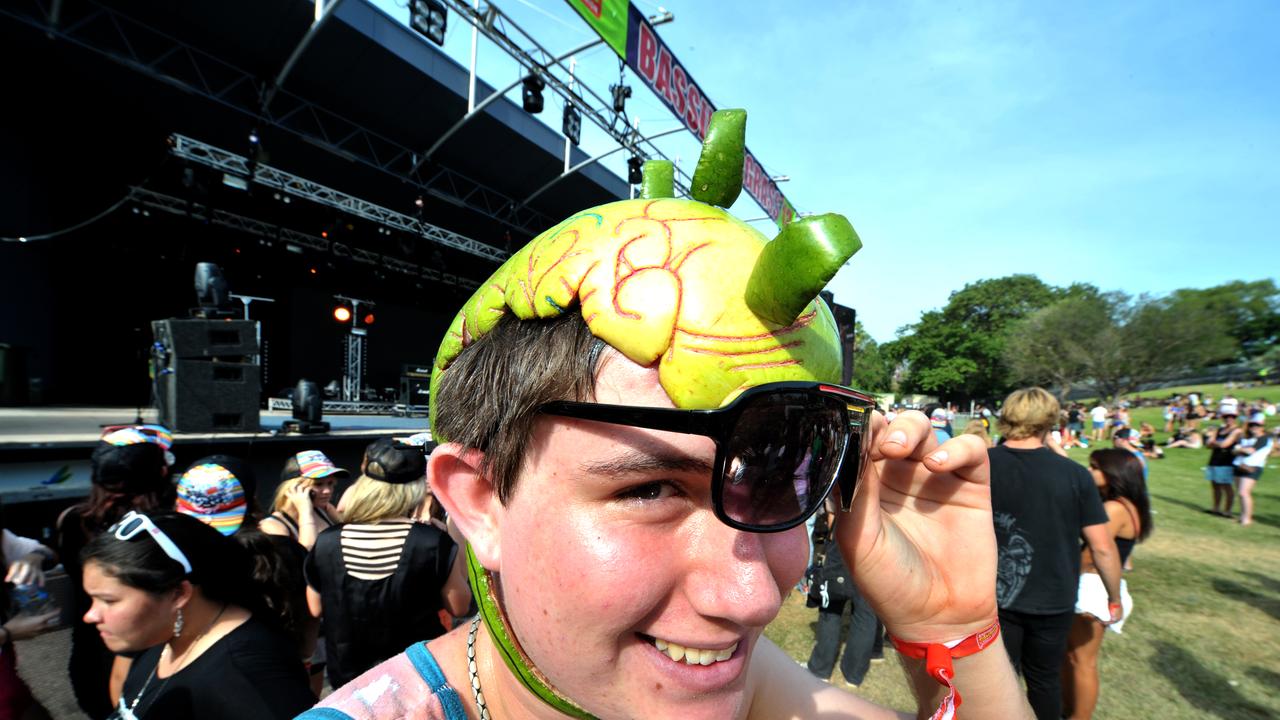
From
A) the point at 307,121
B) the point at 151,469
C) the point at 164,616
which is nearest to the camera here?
the point at 164,616

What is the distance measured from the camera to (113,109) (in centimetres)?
1070

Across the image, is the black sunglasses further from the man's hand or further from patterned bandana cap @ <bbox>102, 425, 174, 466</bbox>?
patterned bandana cap @ <bbox>102, 425, 174, 466</bbox>

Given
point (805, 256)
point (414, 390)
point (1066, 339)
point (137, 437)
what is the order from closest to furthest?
point (805, 256), point (137, 437), point (414, 390), point (1066, 339)

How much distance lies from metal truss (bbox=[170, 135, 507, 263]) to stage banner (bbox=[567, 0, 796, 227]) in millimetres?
7384

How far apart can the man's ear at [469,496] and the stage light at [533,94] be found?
35.0ft

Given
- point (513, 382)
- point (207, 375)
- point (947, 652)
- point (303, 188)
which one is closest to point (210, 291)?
Result: point (207, 375)

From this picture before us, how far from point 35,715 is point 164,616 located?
0.80 m

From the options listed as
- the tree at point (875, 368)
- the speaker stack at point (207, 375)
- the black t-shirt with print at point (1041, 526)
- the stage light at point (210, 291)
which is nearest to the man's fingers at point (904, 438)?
the black t-shirt with print at point (1041, 526)

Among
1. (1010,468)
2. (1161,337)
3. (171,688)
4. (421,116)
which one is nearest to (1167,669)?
(1010,468)

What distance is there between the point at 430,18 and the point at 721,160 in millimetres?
9282

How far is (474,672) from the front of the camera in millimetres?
1155

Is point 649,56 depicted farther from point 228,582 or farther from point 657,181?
point 228,582

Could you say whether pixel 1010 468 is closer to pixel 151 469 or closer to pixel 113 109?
pixel 151 469

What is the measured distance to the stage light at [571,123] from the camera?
11.1 m
